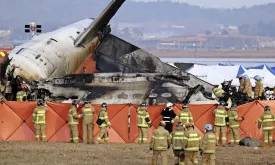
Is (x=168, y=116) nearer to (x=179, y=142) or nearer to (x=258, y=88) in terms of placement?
(x=179, y=142)

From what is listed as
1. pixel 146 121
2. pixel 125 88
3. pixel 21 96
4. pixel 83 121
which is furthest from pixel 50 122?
pixel 125 88

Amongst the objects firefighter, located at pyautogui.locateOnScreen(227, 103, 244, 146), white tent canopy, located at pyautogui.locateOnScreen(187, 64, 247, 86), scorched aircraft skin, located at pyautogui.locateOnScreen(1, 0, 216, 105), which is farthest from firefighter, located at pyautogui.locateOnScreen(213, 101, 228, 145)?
white tent canopy, located at pyautogui.locateOnScreen(187, 64, 247, 86)

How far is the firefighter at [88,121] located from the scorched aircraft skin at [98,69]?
3.78 meters

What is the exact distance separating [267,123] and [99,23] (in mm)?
13484

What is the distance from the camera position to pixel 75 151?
2636cm

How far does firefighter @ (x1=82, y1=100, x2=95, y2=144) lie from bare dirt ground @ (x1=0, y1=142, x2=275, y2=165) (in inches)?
30.2

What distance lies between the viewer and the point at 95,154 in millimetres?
25734

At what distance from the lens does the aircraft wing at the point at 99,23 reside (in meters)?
38.6

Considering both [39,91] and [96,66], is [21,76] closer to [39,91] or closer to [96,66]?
[39,91]

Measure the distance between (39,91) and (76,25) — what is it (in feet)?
34.8

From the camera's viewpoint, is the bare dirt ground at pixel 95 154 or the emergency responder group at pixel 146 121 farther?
the emergency responder group at pixel 146 121

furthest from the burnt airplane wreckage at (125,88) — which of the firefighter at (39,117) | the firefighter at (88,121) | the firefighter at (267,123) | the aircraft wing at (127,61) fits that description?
the aircraft wing at (127,61)

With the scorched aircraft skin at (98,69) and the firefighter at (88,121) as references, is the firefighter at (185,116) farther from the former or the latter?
the firefighter at (88,121)

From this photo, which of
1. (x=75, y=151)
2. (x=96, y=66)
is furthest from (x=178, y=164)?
(x=96, y=66)
